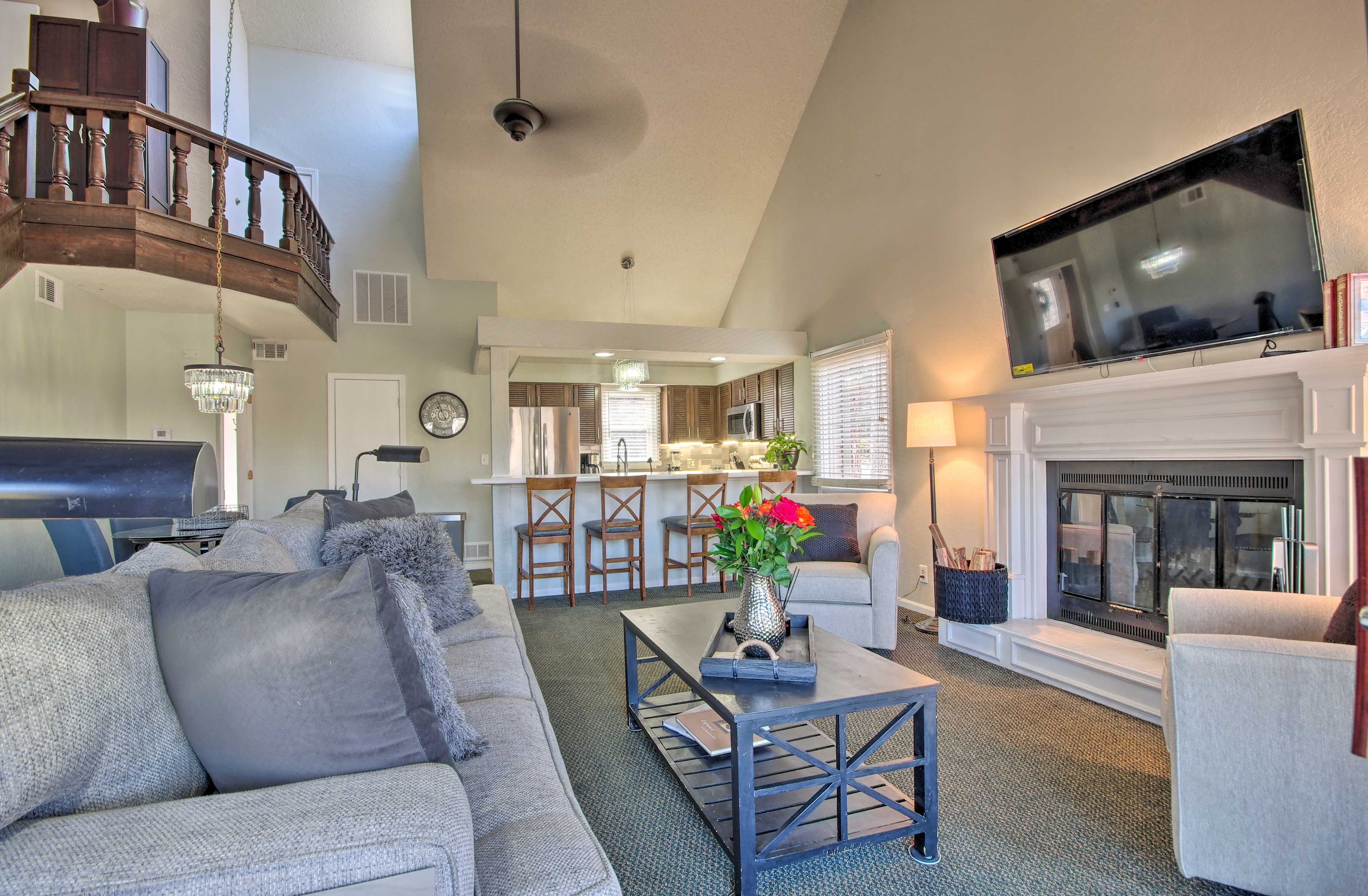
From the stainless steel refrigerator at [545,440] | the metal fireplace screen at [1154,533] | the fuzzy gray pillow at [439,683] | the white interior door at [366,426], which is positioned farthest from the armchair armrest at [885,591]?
the white interior door at [366,426]

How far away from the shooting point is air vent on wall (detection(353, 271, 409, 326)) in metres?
6.70

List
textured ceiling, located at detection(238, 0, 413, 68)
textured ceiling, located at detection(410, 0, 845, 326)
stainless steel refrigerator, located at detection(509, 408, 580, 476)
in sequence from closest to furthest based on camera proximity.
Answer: textured ceiling, located at detection(410, 0, 845, 326)
textured ceiling, located at detection(238, 0, 413, 68)
stainless steel refrigerator, located at detection(509, 408, 580, 476)

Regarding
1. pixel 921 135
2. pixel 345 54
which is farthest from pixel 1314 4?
pixel 345 54

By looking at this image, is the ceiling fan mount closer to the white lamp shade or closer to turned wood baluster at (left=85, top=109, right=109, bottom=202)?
turned wood baluster at (left=85, top=109, right=109, bottom=202)

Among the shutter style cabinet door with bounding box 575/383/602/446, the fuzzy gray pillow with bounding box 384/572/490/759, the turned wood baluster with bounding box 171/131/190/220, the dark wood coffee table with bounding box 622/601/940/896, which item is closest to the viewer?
the fuzzy gray pillow with bounding box 384/572/490/759

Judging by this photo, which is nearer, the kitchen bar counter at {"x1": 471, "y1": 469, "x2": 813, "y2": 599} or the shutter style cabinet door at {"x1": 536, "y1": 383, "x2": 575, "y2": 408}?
the kitchen bar counter at {"x1": 471, "y1": 469, "x2": 813, "y2": 599}

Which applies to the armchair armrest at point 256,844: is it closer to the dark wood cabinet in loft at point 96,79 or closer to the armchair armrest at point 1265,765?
the armchair armrest at point 1265,765

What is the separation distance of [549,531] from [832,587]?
7.13 ft

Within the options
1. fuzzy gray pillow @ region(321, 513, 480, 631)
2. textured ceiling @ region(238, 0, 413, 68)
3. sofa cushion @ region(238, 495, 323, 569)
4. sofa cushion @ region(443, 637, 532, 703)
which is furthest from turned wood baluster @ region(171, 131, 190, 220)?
sofa cushion @ region(443, 637, 532, 703)

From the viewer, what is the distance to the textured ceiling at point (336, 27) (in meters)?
6.13

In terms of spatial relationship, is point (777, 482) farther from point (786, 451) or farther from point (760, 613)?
point (760, 613)

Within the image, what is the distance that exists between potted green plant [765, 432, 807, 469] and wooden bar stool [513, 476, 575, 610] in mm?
1823

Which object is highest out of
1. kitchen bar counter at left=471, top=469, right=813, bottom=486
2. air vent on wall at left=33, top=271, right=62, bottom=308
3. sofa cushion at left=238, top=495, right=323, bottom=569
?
air vent on wall at left=33, top=271, right=62, bottom=308

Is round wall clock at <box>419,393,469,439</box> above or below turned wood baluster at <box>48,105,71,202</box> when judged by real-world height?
below
